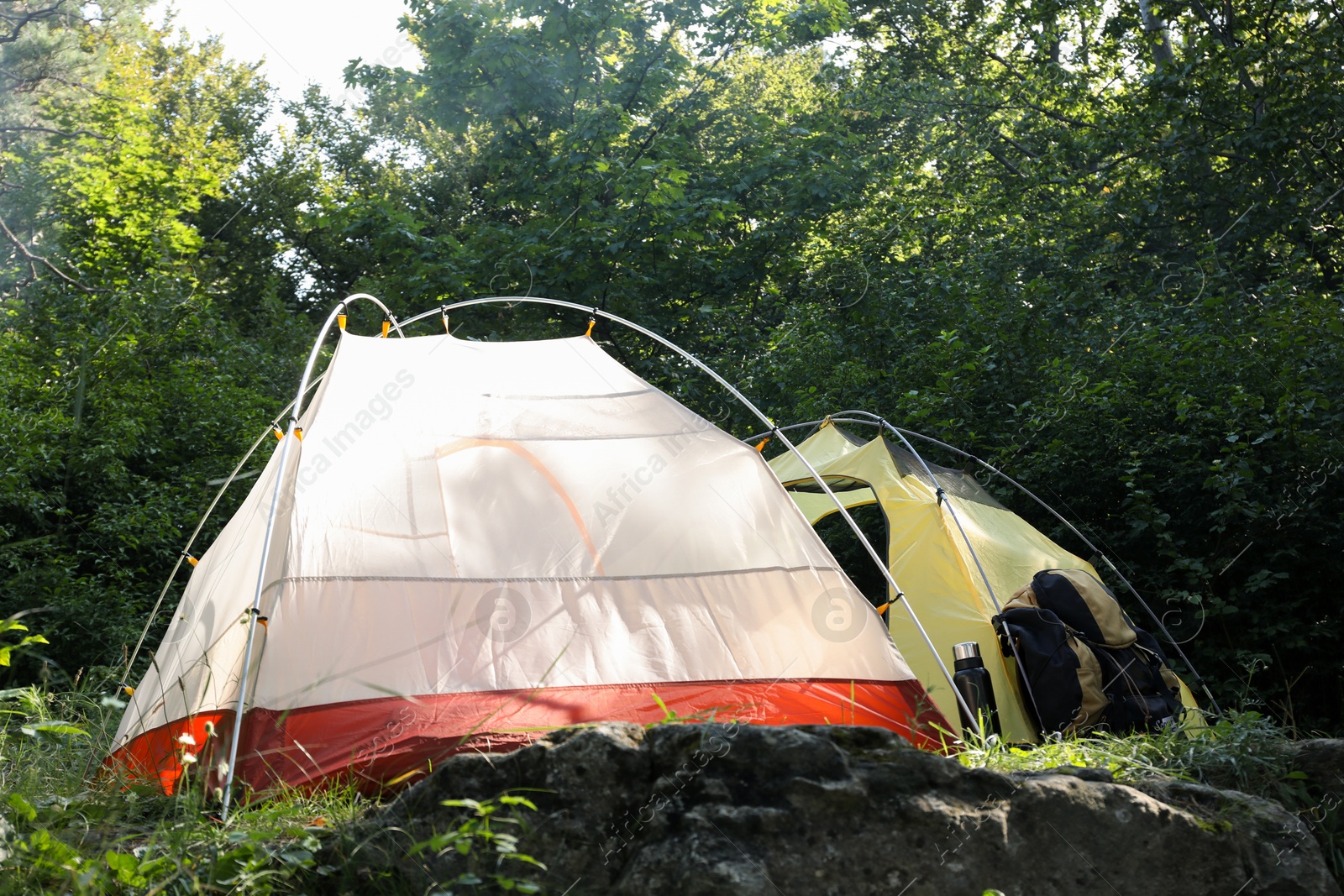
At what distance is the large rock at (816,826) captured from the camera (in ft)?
6.73

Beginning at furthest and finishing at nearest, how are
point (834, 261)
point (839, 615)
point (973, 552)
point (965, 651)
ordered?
1. point (834, 261)
2. point (973, 552)
3. point (965, 651)
4. point (839, 615)

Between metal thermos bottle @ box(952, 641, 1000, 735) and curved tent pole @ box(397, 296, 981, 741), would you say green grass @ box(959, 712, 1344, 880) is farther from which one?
metal thermos bottle @ box(952, 641, 1000, 735)

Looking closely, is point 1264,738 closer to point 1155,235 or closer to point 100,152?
point 1155,235

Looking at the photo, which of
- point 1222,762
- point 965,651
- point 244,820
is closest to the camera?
point 244,820

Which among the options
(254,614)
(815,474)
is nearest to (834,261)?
(815,474)

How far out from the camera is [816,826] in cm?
210

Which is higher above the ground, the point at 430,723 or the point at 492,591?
the point at 492,591

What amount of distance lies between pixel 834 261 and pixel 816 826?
742 cm

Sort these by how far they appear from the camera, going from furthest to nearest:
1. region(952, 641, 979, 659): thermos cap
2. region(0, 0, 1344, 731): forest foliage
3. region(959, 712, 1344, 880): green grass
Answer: region(0, 0, 1344, 731): forest foliage < region(952, 641, 979, 659): thermos cap < region(959, 712, 1344, 880): green grass

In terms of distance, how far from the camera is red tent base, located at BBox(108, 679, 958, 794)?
285 cm

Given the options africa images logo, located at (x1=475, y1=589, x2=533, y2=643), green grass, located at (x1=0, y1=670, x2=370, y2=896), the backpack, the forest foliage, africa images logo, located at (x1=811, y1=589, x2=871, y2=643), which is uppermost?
the forest foliage

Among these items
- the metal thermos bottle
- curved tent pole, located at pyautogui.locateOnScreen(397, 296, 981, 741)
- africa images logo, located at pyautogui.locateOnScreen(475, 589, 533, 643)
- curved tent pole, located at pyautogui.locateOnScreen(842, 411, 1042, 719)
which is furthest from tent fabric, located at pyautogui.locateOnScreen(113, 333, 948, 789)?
curved tent pole, located at pyautogui.locateOnScreen(842, 411, 1042, 719)

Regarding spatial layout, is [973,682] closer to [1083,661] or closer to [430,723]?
[1083,661]

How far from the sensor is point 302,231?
16.0 m
